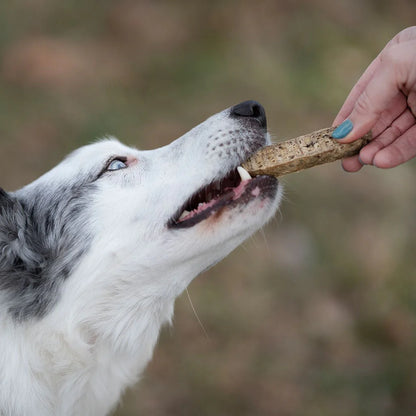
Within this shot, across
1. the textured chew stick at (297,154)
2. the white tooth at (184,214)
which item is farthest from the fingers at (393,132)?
the white tooth at (184,214)

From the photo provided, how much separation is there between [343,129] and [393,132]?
1.33 feet

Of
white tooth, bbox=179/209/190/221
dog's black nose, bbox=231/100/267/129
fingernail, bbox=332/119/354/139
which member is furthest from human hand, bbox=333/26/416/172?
white tooth, bbox=179/209/190/221

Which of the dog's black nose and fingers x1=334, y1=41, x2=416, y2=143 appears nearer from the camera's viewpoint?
fingers x1=334, y1=41, x2=416, y2=143

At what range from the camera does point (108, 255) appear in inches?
107

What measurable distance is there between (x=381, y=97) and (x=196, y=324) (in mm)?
2907

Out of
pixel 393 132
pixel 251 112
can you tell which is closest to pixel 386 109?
pixel 393 132

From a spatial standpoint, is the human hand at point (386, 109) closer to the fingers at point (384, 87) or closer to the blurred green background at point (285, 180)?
the fingers at point (384, 87)

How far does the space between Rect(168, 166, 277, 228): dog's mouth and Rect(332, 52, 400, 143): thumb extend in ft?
1.44

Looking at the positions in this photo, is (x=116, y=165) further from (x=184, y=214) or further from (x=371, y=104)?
(x=371, y=104)

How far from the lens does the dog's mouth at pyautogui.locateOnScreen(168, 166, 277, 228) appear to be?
2.71 metres

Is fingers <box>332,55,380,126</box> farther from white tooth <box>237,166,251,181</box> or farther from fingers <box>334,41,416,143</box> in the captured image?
white tooth <box>237,166,251,181</box>

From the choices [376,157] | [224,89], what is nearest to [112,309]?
[376,157]

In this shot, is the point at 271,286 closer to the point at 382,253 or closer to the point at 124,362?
the point at 382,253

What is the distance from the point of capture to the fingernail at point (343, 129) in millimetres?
2750
